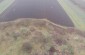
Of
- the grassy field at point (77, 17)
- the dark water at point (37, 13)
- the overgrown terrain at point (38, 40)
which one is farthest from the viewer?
the dark water at point (37, 13)

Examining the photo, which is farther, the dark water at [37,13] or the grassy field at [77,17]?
the dark water at [37,13]

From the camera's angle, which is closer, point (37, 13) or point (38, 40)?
point (38, 40)

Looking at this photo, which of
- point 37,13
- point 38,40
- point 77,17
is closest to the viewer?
point 38,40

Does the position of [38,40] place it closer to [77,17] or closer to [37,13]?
[37,13]

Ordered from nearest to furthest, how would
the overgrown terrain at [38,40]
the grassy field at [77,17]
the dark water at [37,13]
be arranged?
the overgrown terrain at [38,40], the grassy field at [77,17], the dark water at [37,13]

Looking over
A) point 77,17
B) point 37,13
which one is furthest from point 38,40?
point 77,17

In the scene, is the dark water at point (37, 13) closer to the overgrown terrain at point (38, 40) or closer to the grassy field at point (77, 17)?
the grassy field at point (77, 17)

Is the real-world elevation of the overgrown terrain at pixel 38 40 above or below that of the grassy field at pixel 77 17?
above

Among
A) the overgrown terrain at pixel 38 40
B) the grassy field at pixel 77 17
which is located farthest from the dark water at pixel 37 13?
the overgrown terrain at pixel 38 40
